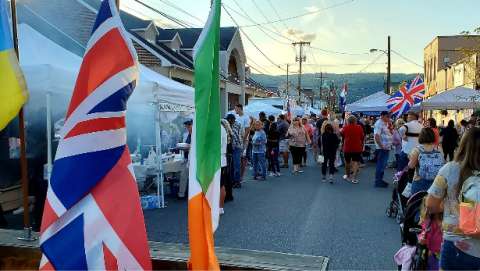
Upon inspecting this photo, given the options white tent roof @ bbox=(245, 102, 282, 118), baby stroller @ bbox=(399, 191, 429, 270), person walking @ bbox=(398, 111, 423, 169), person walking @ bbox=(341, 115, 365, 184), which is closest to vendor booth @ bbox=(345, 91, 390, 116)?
white tent roof @ bbox=(245, 102, 282, 118)

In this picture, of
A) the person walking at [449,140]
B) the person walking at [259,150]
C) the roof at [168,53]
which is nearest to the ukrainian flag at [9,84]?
the person walking at [259,150]

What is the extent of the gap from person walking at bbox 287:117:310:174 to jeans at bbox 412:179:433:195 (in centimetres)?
862

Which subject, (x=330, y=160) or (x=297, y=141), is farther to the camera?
(x=297, y=141)

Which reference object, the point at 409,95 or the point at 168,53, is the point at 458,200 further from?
the point at 168,53

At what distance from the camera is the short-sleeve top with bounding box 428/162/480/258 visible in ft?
11.2

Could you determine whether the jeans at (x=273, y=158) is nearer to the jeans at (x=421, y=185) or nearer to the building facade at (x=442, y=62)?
the jeans at (x=421, y=185)

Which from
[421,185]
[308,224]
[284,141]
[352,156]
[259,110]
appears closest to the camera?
[421,185]

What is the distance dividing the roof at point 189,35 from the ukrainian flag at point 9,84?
29706 mm

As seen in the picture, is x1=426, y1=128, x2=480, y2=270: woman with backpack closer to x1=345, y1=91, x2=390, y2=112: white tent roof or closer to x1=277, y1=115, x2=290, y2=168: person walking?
x1=277, y1=115, x2=290, y2=168: person walking

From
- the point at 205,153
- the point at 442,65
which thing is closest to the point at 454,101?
the point at 205,153

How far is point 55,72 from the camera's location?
25.3 feet

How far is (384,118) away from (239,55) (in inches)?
1158

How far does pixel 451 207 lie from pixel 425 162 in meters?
3.22

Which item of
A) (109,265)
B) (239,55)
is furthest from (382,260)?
(239,55)
